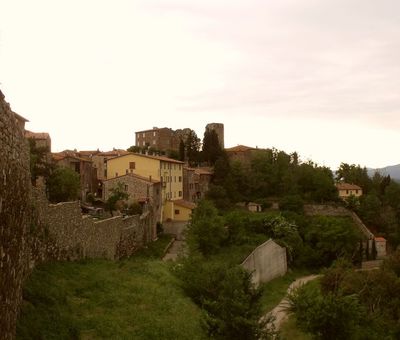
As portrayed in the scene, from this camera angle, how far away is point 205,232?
4284 centimetres

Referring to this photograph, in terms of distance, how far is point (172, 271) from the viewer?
28344 millimetres

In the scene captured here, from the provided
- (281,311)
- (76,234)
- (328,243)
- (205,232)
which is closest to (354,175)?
(328,243)

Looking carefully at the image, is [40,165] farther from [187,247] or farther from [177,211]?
[177,211]

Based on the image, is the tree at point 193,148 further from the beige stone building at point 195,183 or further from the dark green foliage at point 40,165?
the dark green foliage at point 40,165

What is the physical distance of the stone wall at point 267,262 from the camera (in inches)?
1583

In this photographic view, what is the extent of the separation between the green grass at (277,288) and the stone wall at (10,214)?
26086mm

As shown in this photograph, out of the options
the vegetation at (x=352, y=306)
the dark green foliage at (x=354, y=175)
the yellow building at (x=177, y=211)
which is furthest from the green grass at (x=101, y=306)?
the dark green foliage at (x=354, y=175)

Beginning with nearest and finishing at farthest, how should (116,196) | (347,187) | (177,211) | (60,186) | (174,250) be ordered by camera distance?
(60,186), (174,250), (116,196), (177,211), (347,187)

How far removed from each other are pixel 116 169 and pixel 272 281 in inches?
1011

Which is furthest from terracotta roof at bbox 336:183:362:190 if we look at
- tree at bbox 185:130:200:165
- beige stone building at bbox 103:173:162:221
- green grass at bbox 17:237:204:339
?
green grass at bbox 17:237:204:339

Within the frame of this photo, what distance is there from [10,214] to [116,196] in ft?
133

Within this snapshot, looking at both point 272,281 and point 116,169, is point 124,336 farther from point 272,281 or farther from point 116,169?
point 116,169

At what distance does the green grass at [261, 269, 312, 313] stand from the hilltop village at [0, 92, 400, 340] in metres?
0.27

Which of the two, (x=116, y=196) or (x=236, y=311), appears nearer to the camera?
(x=236, y=311)
